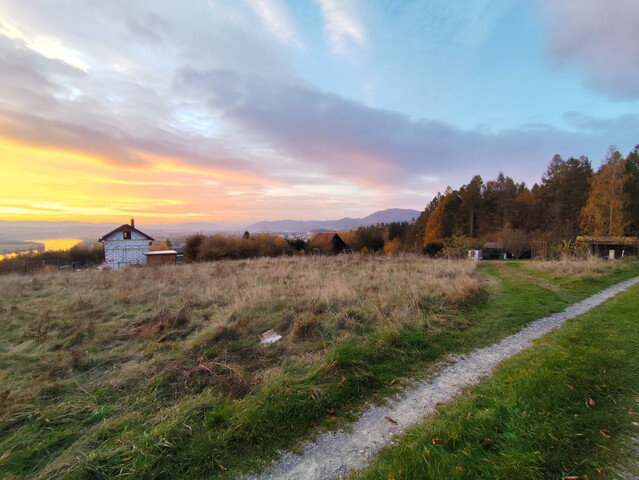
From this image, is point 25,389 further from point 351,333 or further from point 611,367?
point 611,367

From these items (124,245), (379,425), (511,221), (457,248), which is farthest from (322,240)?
(379,425)

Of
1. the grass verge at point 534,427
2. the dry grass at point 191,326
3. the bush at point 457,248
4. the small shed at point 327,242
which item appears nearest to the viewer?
the grass verge at point 534,427

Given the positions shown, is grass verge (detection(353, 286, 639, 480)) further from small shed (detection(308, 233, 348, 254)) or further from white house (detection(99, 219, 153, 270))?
white house (detection(99, 219, 153, 270))

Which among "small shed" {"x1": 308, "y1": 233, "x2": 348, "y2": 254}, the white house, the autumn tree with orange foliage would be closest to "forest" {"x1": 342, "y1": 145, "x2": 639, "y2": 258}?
the autumn tree with orange foliage

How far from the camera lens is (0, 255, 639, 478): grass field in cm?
250

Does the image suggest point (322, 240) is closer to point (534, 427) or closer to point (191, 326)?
point (191, 326)

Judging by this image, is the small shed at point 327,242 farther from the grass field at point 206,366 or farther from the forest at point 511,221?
the grass field at point 206,366

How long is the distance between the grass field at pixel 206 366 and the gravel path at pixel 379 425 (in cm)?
20

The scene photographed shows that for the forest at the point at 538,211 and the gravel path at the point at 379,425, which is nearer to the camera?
the gravel path at the point at 379,425

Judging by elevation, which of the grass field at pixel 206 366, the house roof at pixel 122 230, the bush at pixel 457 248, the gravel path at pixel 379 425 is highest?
the house roof at pixel 122 230

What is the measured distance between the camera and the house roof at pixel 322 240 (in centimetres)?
3868

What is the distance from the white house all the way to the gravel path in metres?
33.7

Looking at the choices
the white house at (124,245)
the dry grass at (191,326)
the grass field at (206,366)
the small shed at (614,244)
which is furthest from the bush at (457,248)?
the white house at (124,245)

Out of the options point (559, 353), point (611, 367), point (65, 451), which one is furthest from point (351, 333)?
point (65, 451)
